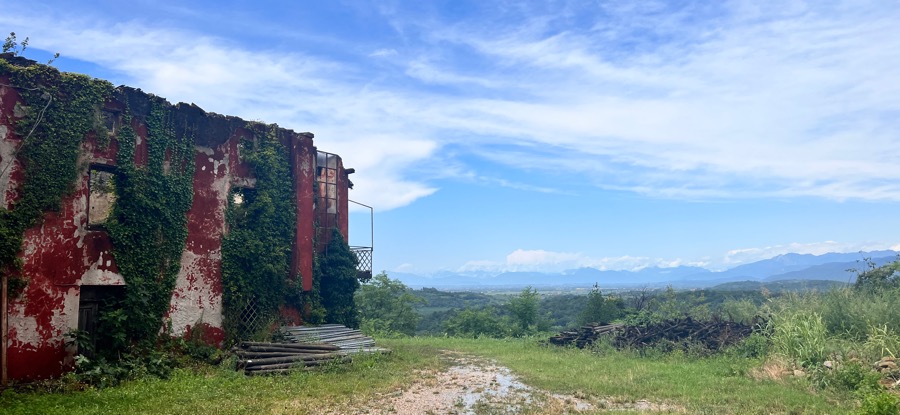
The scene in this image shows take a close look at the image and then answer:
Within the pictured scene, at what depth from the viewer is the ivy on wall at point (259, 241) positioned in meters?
17.5

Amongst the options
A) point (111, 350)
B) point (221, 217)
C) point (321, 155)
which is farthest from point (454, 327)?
point (111, 350)

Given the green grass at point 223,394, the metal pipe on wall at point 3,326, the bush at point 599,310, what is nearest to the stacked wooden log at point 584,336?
the bush at point 599,310

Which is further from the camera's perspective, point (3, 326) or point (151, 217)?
point (151, 217)

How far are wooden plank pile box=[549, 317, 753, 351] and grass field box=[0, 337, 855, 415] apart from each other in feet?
6.31

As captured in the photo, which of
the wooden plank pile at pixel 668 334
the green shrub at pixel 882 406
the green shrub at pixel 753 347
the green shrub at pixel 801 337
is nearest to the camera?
the green shrub at pixel 882 406

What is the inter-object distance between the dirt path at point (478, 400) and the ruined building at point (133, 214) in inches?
281

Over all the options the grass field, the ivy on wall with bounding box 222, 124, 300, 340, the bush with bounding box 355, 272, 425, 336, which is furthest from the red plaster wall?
the bush with bounding box 355, 272, 425, 336

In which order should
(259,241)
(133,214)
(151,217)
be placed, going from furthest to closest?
(259,241) < (151,217) < (133,214)

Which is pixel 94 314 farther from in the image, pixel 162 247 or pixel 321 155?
pixel 321 155

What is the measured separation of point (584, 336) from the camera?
71.7 ft

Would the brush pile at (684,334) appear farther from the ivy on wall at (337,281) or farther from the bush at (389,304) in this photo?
the bush at (389,304)

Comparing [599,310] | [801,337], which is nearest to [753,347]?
[801,337]

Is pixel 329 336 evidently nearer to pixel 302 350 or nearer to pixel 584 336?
pixel 302 350

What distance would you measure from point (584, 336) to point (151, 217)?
50.3 feet
